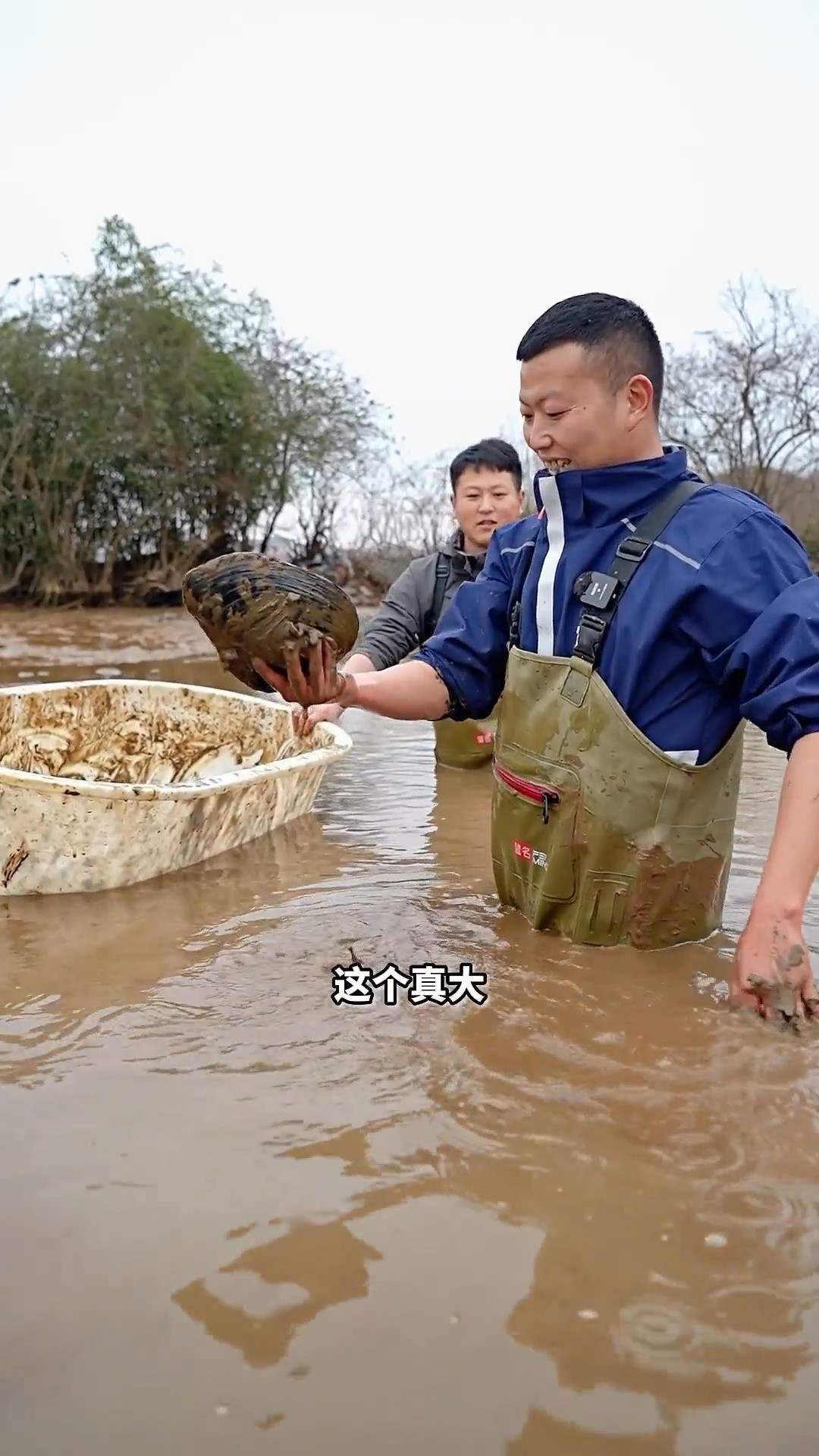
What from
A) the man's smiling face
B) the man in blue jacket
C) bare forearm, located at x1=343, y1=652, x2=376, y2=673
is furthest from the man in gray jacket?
the man's smiling face

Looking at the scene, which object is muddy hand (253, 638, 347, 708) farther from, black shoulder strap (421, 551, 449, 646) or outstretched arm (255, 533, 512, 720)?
black shoulder strap (421, 551, 449, 646)

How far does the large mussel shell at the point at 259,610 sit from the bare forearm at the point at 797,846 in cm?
112

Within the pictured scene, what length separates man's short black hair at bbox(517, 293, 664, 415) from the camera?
2.46 meters

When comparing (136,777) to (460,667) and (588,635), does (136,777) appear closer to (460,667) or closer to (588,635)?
(460,667)

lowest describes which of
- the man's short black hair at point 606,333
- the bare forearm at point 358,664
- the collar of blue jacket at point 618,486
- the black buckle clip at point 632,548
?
the bare forearm at point 358,664

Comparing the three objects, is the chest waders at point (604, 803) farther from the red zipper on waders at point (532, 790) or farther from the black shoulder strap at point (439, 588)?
the black shoulder strap at point (439, 588)

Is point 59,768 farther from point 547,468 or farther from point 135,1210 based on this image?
point 135,1210

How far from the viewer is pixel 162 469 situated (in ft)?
56.7

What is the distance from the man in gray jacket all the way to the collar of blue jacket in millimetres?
2299

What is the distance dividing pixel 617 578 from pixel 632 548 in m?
0.07

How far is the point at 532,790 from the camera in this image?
8.75 ft

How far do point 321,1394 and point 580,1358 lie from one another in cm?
34

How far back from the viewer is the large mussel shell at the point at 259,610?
102 inches

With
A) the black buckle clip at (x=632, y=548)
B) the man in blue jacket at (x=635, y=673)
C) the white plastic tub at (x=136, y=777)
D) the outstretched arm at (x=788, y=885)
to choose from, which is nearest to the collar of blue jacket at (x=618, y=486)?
the man in blue jacket at (x=635, y=673)
